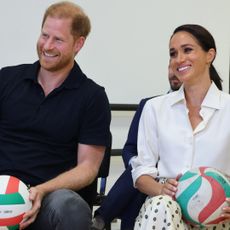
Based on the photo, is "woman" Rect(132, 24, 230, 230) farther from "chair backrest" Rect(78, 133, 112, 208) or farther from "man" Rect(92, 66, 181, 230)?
"chair backrest" Rect(78, 133, 112, 208)

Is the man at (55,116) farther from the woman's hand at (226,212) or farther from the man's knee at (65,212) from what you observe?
the woman's hand at (226,212)

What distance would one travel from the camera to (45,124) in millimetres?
→ 1760

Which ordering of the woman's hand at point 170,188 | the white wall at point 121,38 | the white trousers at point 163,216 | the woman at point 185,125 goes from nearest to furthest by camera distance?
the white trousers at point 163,216 → the woman's hand at point 170,188 → the woman at point 185,125 → the white wall at point 121,38

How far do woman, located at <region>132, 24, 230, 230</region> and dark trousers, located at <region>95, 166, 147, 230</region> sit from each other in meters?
0.10

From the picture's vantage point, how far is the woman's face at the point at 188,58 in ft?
5.88

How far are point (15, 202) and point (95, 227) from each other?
437 millimetres

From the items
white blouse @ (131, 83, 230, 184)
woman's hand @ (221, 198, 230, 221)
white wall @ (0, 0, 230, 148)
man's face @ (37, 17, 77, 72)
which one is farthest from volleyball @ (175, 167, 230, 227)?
white wall @ (0, 0, 230, 148)

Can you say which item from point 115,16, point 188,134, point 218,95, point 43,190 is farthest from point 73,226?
point 115,16

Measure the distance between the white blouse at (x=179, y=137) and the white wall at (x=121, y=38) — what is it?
1.05 meters

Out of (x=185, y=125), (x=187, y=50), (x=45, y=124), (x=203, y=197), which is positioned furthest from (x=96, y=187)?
(x=187, y=50)

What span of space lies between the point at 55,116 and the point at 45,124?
51 mm

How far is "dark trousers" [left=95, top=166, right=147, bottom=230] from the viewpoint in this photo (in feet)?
5.92

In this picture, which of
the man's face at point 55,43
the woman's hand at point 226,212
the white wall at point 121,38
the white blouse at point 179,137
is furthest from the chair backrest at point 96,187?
the white wall at point 121,38

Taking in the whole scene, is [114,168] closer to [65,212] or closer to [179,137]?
[179,137]
